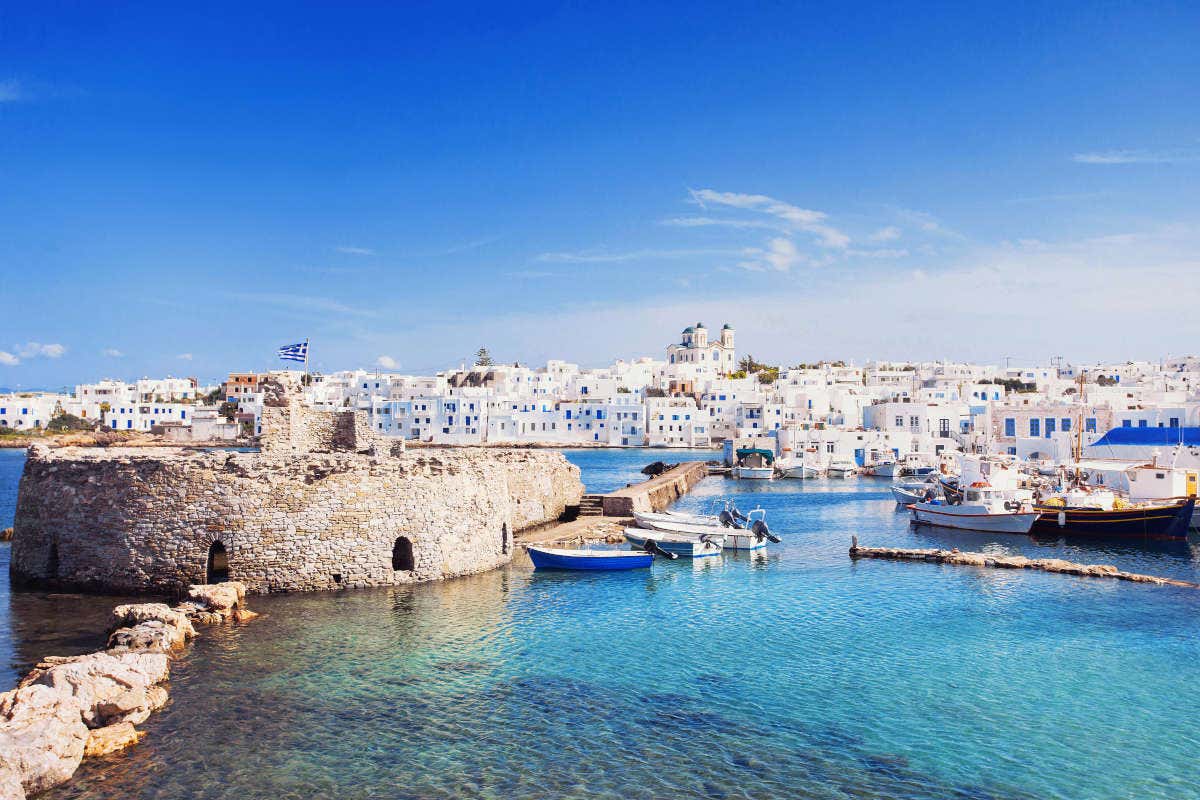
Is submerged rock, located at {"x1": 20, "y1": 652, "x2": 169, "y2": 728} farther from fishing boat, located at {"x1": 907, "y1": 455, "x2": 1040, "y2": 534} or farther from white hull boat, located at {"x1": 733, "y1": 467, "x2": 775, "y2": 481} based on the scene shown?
white hull boat, located at {"x1": 733, "y1": 467, "x2": 775, "y2": 481}

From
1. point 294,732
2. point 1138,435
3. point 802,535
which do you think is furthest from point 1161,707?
point 1138,435

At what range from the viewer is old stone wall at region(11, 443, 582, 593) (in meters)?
18.0

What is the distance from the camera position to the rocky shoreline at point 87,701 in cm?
989

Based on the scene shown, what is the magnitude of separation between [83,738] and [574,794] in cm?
639

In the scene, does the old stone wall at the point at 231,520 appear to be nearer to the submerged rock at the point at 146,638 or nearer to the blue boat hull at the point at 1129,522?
the submerged rock at the point at 146,638

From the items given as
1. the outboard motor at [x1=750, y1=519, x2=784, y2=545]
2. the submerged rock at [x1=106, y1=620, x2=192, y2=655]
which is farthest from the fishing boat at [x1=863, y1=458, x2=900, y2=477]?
the submerged rock at [x1=106, y1=620, x2=192, y2=655]

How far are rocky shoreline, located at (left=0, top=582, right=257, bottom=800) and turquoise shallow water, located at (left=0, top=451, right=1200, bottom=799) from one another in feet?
1.00

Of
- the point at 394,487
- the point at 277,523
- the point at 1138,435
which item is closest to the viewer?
the point at 277,523

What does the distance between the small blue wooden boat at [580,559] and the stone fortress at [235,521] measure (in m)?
2.78

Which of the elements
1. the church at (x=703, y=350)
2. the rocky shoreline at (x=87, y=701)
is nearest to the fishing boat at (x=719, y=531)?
the rocky shoreline at (x=87, y=701)

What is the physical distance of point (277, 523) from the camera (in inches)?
718

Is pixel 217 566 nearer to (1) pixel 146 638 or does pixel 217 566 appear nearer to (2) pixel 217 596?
(2) pixel 217 596

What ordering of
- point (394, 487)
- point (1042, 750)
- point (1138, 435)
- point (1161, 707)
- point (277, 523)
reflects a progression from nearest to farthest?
1. point (1042, 750)
2. point (1161, 707)
3. point (277, 523)
4. point (394, 487)
5. point (1138, 435)

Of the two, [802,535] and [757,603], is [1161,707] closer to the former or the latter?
[757,603]
